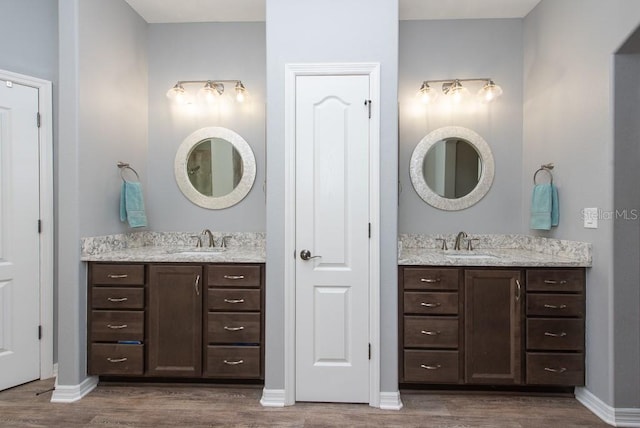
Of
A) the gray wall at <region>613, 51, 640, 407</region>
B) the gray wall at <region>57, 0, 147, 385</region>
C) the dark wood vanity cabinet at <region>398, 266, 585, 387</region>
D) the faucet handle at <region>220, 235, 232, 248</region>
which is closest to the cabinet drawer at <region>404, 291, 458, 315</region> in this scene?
the dark wood vanity cabinet at <region>398, 266, 585, 387</region>

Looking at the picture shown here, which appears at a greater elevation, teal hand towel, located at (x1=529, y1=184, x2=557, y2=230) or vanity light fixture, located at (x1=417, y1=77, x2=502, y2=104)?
vanity light fixture, located at (x1=417, y1=77, x2=502, y2=104)

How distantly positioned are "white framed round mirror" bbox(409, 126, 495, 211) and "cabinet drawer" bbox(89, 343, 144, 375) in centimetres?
251

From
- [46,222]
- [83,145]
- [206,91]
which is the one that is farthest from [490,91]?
[46,222]

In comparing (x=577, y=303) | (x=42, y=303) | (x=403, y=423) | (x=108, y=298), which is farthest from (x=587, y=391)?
(x=42, y=303)

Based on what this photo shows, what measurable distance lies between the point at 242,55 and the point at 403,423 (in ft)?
10.2

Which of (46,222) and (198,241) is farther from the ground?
(46,222)

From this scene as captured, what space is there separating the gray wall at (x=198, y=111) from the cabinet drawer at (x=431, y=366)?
1.62 metres

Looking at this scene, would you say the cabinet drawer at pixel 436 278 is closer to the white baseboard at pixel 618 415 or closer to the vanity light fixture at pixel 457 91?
the white baseboard at pixel 618 415

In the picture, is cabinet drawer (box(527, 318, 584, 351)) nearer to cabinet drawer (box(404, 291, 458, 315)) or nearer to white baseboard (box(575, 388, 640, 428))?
white baseboard (box(575, 388, 640, 428))

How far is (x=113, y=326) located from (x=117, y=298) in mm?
196

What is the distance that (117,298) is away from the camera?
2648 mm

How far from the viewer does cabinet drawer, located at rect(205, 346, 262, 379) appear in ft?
8.55

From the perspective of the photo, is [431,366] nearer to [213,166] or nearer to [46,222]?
[213,166]

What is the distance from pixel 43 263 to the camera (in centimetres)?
282
